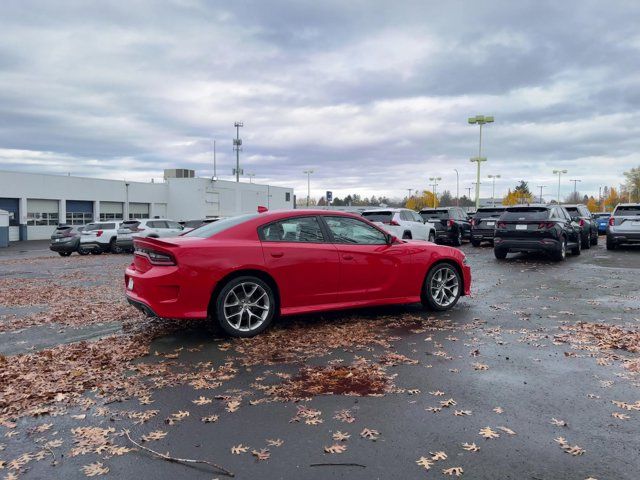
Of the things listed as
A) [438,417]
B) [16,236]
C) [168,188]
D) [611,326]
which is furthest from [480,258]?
[168,188]

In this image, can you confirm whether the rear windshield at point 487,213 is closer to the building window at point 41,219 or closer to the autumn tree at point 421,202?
the building window at point 41,219

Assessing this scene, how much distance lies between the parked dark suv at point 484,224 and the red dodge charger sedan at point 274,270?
14793 mm

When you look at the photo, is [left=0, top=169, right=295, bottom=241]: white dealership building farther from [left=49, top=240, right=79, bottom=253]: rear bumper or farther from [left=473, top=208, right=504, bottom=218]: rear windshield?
[left=473, top=208, right=504, bottom=218]: rear windshield

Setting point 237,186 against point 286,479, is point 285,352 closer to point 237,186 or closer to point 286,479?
point 286,479

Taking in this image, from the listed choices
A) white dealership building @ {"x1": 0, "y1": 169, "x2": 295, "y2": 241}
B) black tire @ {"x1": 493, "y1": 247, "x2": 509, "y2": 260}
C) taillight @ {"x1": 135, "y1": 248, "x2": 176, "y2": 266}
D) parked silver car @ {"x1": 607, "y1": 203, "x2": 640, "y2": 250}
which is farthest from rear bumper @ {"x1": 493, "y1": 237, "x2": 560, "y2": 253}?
white dealership building @ {"x1": 0, "y1": 169, "x2": 295, "y2": 241}

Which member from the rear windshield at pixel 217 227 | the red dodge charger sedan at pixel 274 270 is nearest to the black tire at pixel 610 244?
the red dodge charger sedan at pixel 274 270

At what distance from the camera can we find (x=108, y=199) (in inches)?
1909

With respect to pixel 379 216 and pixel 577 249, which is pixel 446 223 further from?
pixel 577 249

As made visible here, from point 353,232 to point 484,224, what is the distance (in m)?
15.9

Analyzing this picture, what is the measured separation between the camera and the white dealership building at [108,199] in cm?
4153

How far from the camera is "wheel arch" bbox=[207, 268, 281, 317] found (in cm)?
610

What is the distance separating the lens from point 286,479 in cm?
305

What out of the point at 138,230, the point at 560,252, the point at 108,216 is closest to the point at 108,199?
the point at 108,216

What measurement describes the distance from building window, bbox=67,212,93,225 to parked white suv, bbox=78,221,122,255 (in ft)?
79.0
